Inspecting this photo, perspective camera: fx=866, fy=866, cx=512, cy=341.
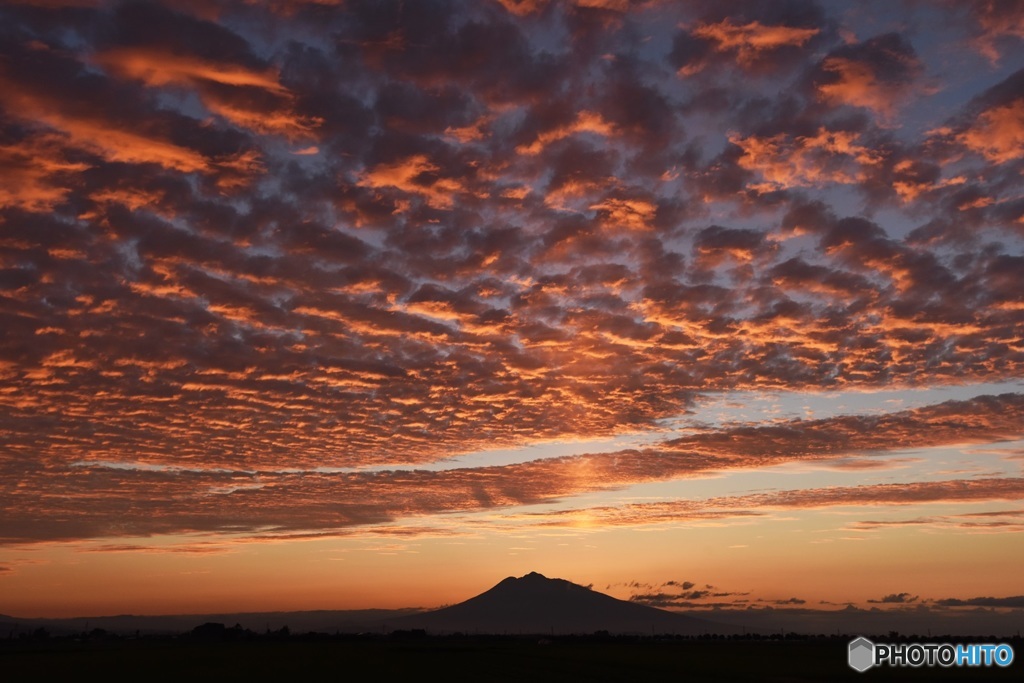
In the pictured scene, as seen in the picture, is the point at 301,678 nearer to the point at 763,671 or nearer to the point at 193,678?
the point at 193,678

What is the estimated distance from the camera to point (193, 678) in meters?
75.1

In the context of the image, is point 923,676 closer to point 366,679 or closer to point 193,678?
point 366,679

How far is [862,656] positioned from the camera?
110 meters

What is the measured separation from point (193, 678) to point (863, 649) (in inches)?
3251

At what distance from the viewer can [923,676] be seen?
8500 cm

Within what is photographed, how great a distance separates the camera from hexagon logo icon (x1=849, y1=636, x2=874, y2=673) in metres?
100.0

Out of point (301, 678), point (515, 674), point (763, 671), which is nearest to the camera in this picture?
point (301, 678)

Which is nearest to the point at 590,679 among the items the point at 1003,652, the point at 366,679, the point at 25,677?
the point at 366,679

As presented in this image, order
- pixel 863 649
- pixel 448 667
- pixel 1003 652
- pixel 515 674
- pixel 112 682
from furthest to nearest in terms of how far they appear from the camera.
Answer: pixel 1003 652, pixel 863 649, pixel 448 667, pixel 515 674, pixel 112 682

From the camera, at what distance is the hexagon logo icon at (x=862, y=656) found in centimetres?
9997

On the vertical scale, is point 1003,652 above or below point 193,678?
below

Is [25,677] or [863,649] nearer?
[25,677]

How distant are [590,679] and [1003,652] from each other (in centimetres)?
9631

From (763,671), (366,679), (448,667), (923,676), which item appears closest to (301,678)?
(366,679)
